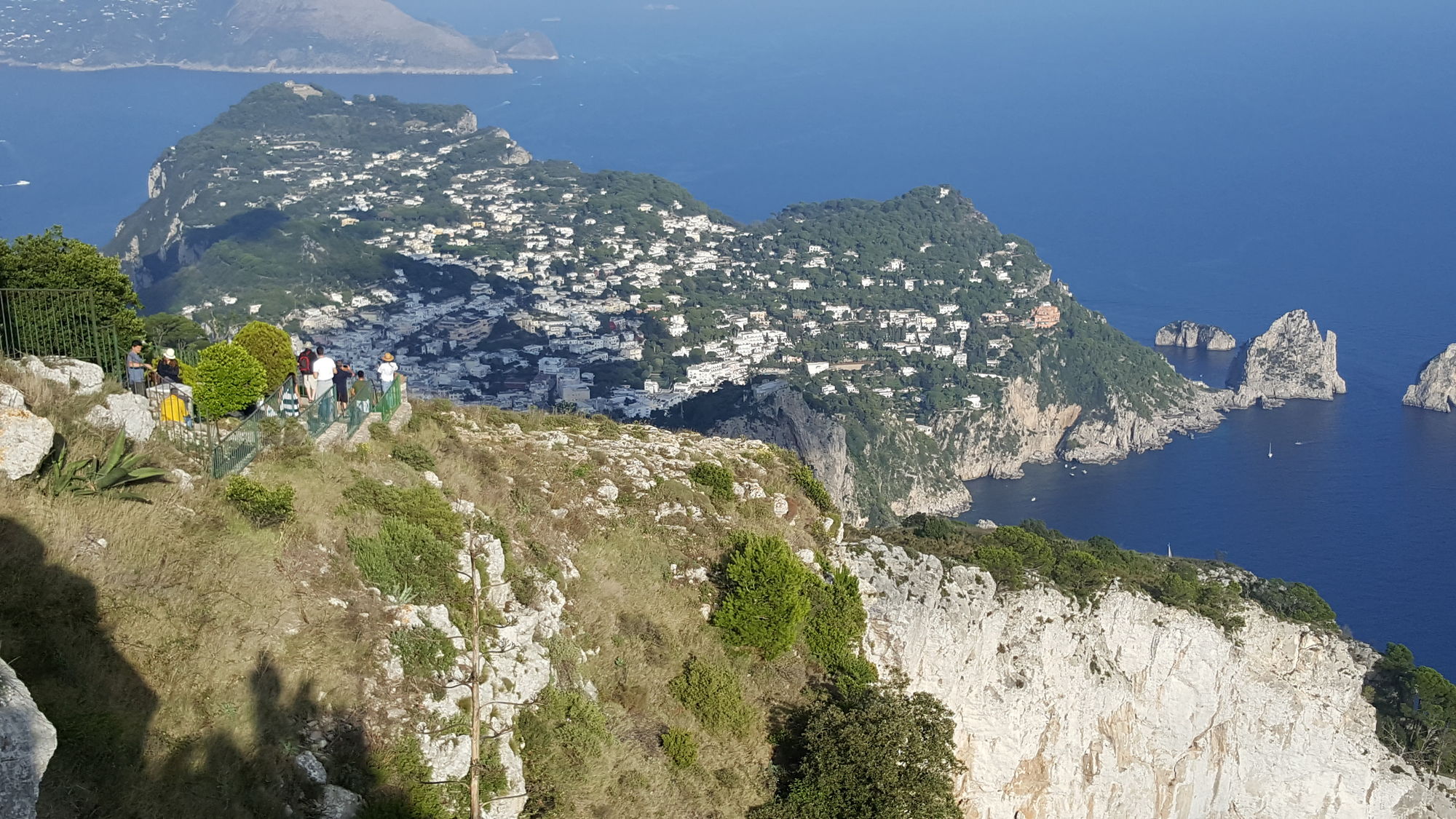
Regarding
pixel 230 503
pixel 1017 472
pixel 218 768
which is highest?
pixel 230 503

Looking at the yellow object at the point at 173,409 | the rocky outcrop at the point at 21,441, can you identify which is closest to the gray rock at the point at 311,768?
the rocky outcrop at the point at 21,441

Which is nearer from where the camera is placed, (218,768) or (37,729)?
(37,729)

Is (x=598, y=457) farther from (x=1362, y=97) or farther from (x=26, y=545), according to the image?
(x=1362, y=97)

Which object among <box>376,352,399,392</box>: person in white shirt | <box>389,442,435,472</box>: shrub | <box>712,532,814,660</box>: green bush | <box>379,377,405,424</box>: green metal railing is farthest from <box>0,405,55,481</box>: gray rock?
<box>712,532,814,660</box>: green bush

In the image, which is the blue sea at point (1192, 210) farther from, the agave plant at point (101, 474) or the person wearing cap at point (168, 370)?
the agave plant at point (101, 474)

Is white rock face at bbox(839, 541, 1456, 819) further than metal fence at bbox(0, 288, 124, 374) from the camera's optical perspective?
Yes

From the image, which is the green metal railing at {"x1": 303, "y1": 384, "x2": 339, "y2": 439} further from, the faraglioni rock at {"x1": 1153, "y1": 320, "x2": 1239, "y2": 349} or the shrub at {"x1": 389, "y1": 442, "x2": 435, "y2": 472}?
the faraglioni rock at {"x1": 1153, "y1": 320, "x2": 1239, "y2": 349}

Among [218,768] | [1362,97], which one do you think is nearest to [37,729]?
[218,768]
